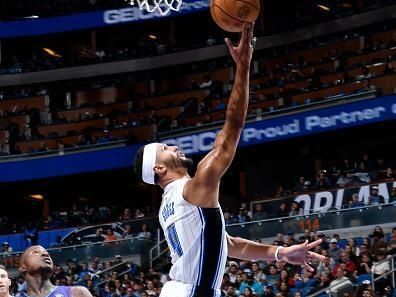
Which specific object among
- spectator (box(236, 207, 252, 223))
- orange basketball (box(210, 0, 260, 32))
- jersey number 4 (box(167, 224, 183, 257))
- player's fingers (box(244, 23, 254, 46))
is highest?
orange basketball (box(210, 0, 260, 32))

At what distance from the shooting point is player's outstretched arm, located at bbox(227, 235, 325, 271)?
5805mm

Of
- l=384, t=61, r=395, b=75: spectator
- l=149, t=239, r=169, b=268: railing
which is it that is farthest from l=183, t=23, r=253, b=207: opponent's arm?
l=384, t=61, r=395, b=75: spectator

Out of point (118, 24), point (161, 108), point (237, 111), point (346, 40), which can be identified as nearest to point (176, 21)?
point (118, 24)

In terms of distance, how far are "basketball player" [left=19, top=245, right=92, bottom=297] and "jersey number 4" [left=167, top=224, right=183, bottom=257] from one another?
1116 mm

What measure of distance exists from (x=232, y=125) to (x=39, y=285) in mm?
2019

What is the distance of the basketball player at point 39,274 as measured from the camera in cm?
641

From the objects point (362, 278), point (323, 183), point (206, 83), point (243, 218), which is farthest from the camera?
point (206, 83)

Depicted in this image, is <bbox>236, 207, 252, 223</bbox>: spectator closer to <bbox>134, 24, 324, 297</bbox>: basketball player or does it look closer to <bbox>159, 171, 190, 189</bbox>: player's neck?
<bbox>134, 24, 324, 297</bbox>: basketball player

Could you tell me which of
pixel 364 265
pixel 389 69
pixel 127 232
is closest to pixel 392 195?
pixel 364 265

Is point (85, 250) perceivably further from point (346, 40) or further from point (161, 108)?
point (346, 40)

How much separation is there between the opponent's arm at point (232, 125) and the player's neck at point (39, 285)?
65.8 inches

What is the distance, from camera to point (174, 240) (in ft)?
18.5

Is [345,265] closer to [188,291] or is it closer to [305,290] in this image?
[305,290]

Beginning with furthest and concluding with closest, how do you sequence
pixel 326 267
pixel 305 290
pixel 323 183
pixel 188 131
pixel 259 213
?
1. pixel 188 131
2. pixel 323 183
3. pixel 259 213
4. pixel 326 267
5. pixel 305 290
